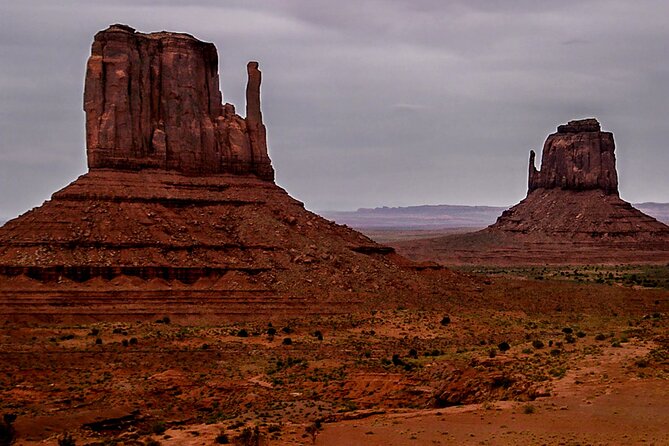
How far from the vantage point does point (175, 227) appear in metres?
73.0

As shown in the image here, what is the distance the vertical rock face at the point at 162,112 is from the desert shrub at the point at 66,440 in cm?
4264

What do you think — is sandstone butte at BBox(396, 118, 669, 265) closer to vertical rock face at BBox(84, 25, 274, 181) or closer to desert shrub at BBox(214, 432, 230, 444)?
vertical rock face at BBox(84, 25, 274, 181)

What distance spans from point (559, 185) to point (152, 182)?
99856 millimetres

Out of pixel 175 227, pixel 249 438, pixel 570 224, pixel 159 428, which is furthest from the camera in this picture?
pixel 570 224

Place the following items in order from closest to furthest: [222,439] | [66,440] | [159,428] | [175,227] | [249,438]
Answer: [249,438]
[222,439]
[66,440]
[159,428]
[175,227]

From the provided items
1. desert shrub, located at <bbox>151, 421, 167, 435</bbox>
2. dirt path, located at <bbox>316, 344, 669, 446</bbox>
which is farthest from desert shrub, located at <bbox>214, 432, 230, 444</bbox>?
desert shrub, located at <bbox>151, 421, 167, 435</bbox>

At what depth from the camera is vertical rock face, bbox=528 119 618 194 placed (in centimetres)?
15588

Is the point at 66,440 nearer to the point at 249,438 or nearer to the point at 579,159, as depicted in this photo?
the point at 249,438

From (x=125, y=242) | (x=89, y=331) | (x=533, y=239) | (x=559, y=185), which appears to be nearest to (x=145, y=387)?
(x=89, y=331)

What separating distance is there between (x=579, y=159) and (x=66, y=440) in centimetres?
13346

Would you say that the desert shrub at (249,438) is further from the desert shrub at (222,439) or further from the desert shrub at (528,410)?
the desert shrub at (528,410)

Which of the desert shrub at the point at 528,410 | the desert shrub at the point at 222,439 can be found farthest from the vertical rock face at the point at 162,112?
the desert shrub at the point at 528,410

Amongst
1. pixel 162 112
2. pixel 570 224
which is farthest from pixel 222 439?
pixel 570 224

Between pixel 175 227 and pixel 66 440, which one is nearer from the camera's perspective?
pixel 66 440
